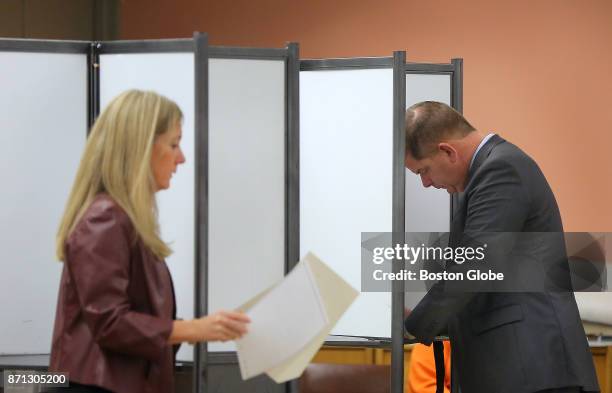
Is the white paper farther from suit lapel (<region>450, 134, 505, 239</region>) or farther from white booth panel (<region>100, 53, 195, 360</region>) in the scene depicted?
suit lapel (<region>450, 134, 505, 239</region>)

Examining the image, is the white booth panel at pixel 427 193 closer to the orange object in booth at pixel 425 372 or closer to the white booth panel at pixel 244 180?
the orange object in booth at pixel 425 372

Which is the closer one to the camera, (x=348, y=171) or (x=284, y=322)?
(x=284, y=322)

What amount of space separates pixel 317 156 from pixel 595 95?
2.07 m

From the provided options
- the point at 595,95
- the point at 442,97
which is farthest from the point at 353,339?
the point at 595,95

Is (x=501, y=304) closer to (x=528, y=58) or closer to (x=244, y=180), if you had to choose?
(x=244, y=180)

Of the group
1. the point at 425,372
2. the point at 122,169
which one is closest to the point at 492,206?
the point at 122,169

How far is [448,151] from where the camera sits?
2.38 metres

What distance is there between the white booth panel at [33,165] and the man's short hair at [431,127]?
86 cm

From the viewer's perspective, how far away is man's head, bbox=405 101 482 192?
2.36 m

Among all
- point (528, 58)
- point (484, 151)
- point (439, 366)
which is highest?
point (528, 58)

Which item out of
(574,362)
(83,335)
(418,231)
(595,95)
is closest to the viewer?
(83,335)

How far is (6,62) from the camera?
1967 millimetres

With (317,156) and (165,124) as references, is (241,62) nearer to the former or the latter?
(165,124)

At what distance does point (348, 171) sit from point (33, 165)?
87 centimetres
